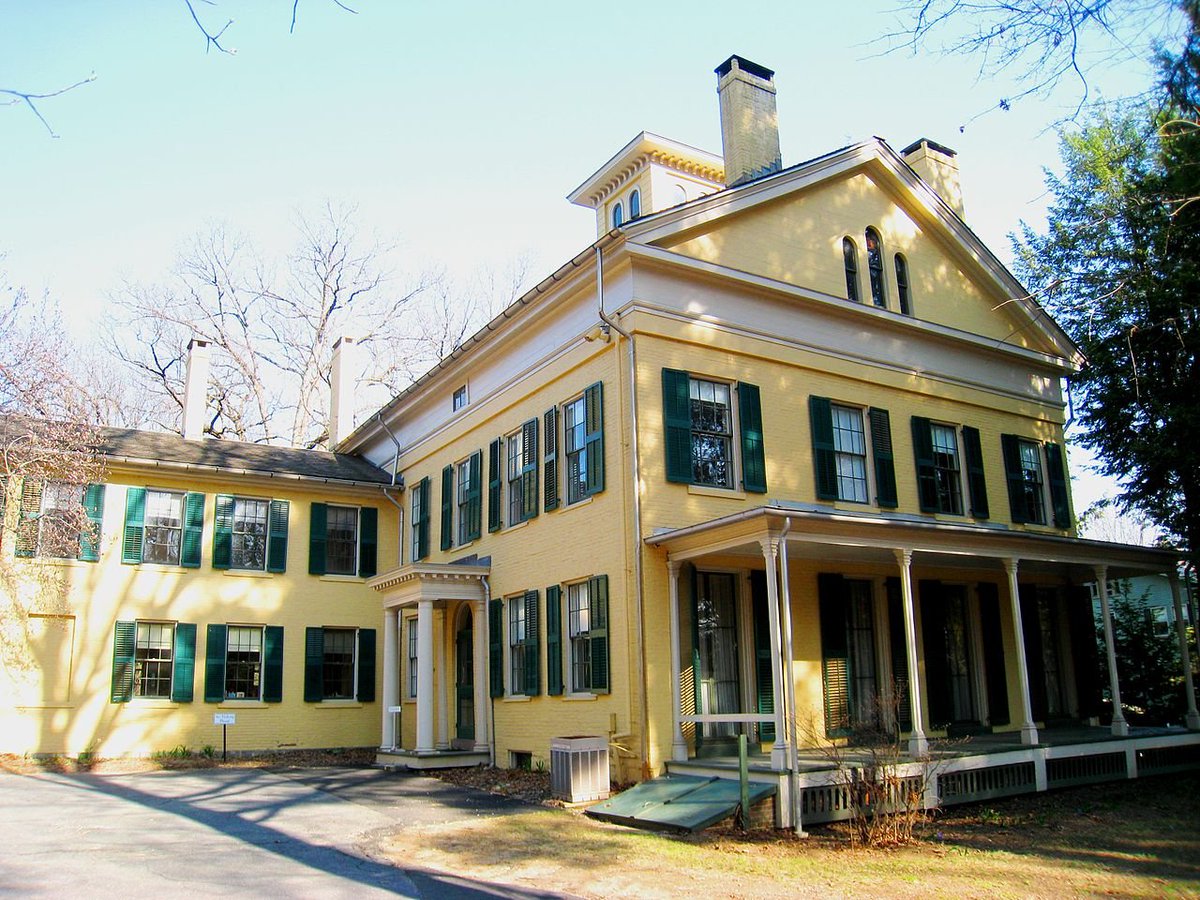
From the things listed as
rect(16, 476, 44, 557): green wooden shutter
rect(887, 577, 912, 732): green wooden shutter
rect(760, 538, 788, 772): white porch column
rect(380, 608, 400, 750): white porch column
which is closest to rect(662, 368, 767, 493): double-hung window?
rect(760, 538, 788, 772): white porch column

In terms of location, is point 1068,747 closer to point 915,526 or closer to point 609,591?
point 915,526

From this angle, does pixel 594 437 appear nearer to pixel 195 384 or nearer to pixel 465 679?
pixel 465 679

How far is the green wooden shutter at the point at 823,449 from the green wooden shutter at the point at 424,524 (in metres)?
8.78

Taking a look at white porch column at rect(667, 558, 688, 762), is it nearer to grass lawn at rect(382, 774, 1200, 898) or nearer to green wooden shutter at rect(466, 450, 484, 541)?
grass lawn at rect(382, 774, 1200, 898)

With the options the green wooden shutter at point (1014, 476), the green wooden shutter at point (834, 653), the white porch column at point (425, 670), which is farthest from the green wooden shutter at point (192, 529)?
the green wooden shutter at point (1014, 476)

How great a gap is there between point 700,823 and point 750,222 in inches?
378

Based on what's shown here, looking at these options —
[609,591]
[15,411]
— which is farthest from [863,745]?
[15,411]

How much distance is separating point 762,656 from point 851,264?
7359mm

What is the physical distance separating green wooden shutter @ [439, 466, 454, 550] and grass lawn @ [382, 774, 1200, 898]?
8425mm

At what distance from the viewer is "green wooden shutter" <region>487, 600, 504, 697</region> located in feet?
57.2

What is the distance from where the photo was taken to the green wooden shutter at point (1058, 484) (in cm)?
1950

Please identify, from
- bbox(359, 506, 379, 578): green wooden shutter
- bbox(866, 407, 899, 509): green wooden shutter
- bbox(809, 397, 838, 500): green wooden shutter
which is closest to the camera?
bbox(809, 397, 838, 500): green wooden shutter

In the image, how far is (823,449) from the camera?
16.3 meters

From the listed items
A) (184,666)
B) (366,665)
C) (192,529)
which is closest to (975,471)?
(366,665)
